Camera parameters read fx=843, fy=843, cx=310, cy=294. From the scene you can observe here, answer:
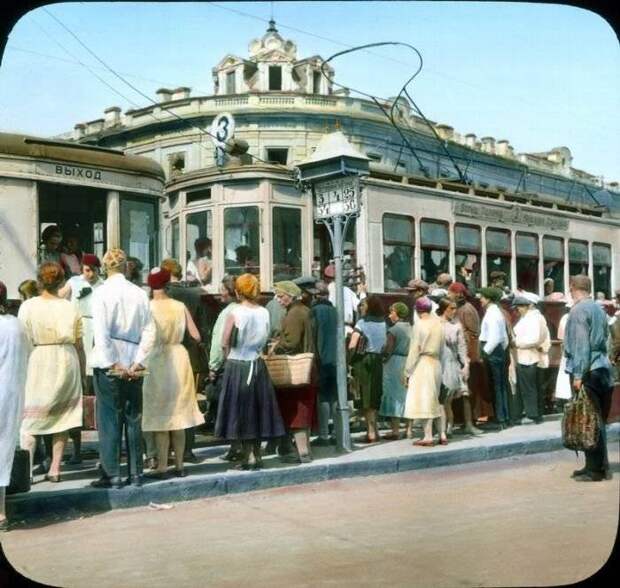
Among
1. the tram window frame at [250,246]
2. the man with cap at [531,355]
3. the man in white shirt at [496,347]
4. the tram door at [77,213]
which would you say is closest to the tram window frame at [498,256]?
the man in white shirt at [496,347]

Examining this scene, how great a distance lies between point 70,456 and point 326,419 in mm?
2118

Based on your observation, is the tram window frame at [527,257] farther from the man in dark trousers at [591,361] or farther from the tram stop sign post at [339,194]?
the man in dark trousers at [591,361]

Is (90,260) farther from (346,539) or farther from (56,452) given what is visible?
(346,539)

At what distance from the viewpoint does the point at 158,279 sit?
5.45 metres

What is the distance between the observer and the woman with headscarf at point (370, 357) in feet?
23.0

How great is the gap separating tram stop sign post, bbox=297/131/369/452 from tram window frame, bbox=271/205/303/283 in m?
0.76

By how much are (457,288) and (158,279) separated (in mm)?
2939

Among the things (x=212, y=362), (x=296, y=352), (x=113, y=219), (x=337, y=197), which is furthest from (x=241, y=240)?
(x=296, y=352)

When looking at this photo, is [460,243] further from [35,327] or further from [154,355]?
[35,327]

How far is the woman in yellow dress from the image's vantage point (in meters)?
5.37

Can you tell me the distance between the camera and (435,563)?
3895 mm

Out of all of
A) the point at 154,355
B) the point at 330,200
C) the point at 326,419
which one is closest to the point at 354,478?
the point at 326,419

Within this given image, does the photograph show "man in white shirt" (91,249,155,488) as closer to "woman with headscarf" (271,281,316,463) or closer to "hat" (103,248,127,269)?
"hat" (103,248,127,269)

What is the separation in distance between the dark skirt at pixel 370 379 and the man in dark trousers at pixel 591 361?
1918 millimetres
